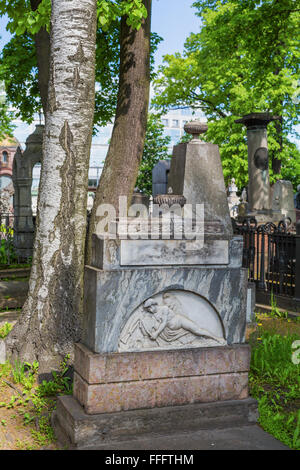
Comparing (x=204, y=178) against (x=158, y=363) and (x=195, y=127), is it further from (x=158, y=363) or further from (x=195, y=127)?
(x=158, y=363)

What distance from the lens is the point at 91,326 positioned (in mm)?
3875

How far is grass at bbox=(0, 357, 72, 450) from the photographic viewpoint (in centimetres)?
401

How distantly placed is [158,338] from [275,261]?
6.60 meters

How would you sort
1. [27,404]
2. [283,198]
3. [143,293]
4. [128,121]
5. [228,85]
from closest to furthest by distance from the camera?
[143,293]
[27,404]
[128,121]
[283,198]
[228,85]

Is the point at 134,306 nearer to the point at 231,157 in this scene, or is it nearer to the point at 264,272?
the point at 264,272

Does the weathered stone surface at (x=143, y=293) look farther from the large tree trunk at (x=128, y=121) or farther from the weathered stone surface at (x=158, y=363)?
the large tree trunk at (x=128, y=121)

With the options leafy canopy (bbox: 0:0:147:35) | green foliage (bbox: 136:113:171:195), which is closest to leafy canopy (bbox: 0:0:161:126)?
leafy canopy (bbox: 0:0:147:35)

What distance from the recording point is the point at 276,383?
5.40 m

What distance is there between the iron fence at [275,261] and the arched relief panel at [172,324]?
17.1 feet

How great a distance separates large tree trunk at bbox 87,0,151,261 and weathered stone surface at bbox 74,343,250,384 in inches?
168

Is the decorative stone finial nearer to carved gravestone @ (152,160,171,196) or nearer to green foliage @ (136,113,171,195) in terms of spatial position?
carved gravestone @ (152,160,171,196)

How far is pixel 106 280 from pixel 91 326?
386 mm

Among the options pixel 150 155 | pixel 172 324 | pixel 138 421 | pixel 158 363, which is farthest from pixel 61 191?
pixel 150 155

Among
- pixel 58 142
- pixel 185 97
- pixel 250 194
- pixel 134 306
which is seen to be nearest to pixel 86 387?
pixel 134 306
